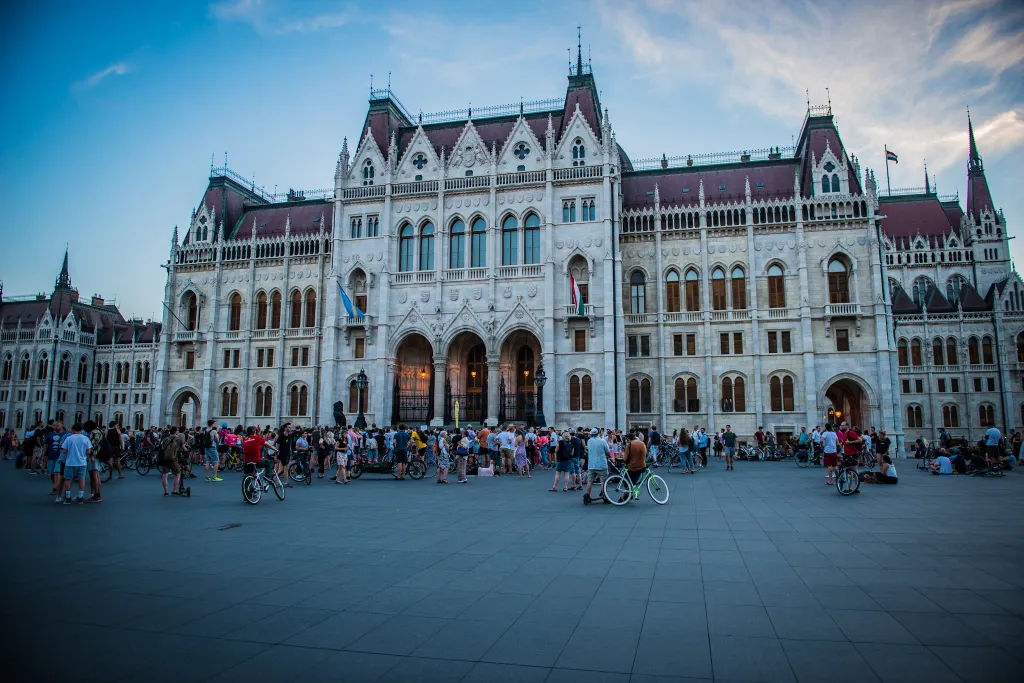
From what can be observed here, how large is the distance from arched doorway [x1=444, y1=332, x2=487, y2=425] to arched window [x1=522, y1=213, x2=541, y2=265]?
21.2 feet

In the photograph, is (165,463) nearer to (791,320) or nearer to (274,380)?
(274,380)

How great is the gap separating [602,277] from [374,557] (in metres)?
34.7

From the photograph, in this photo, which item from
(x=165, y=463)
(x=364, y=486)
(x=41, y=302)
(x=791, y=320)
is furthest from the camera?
(x=41, y=302)

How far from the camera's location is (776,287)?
44.5 m

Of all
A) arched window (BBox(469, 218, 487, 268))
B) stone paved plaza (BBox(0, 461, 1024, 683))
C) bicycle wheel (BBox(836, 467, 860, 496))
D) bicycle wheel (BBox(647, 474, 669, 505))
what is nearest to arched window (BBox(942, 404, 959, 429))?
arched window (BBox(469, 218, 487, 268))

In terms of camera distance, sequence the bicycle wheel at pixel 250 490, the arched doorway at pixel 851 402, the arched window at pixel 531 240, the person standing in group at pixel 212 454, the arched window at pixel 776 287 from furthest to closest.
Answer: the arched window at pixel 531 240
the arched window at pixel 776 287
the arched doorway at pixel 851 402
the person standing in group at pixel 212 454
the bicycle wheel at pixel 250 490

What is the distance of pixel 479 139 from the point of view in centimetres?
4656

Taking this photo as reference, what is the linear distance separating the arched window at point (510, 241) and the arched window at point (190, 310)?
26555 millimetres

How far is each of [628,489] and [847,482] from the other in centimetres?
666

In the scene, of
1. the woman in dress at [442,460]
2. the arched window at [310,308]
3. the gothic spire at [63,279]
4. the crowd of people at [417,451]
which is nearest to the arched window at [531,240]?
the crowd of people at [417,451]

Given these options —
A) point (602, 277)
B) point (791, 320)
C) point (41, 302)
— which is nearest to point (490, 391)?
point (602, 277)

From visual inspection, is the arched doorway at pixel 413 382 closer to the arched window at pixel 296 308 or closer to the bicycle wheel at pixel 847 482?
the arched window at pixel 296 308

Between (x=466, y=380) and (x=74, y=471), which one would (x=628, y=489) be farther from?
(x=466, y=380)

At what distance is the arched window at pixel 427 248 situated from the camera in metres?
46.2
